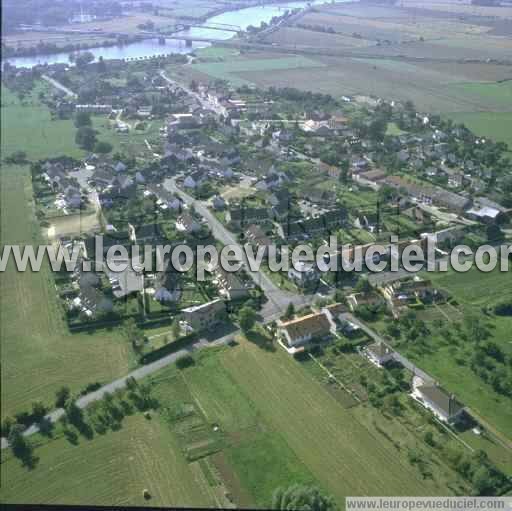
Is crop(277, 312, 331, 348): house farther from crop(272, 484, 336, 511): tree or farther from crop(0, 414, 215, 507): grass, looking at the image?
crop(272, 484, 336, 511): tree

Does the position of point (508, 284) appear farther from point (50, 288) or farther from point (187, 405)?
point (50, 288)

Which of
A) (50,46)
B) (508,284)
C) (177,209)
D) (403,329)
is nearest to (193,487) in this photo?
(403,329)

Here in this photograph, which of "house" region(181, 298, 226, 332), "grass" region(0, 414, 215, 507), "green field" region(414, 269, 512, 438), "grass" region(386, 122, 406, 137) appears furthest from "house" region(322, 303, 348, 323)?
"grass" region(386, 122, 406, 137)

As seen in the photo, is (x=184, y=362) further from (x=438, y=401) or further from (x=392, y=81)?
(x=392, y=81)

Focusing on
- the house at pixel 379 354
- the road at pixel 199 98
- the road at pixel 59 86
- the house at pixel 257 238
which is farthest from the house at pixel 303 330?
the road at pixel 59 86

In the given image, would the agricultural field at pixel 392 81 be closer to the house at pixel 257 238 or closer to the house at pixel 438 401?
the house at pixel 257 238

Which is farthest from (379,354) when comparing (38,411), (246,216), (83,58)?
(83,58)

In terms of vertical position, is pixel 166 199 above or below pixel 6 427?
above
